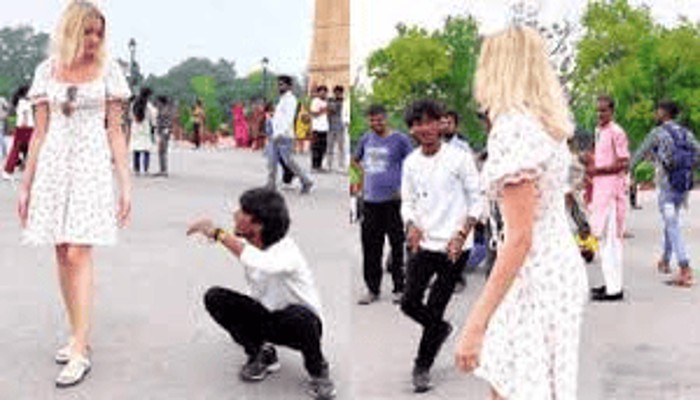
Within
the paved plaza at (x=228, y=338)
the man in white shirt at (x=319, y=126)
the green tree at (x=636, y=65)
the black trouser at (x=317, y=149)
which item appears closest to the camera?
the paved plaza at (x=228, y=338)

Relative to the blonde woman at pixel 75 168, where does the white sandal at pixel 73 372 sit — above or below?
below

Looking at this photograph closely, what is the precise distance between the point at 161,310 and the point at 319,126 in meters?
3.30

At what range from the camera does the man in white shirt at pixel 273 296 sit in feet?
14.8

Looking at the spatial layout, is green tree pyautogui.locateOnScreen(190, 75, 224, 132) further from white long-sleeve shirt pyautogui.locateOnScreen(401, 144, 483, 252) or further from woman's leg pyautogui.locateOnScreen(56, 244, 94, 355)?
woman's leg pyautogui.locateOnScreen(56, 244, 94, 355)

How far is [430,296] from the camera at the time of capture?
5.29 m

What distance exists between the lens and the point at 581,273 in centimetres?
293

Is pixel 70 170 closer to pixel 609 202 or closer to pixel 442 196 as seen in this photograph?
pixel 442 196

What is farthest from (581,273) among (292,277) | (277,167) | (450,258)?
(277,167)

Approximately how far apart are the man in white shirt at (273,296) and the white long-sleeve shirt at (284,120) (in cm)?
591

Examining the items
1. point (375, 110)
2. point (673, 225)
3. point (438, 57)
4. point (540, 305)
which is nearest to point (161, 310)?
point (375, 110)

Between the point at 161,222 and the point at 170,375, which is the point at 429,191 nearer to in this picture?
the point at 170,375

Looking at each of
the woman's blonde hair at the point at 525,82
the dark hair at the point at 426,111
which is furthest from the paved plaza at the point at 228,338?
the woman's blonde hair at the point at 525,82

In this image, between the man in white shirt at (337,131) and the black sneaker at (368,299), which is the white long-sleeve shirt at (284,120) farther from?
the black sneaker at (368,299)

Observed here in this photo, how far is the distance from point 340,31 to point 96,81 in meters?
1.19
